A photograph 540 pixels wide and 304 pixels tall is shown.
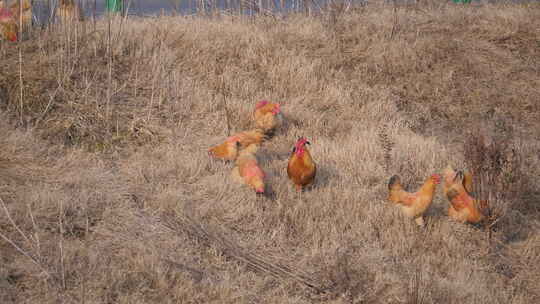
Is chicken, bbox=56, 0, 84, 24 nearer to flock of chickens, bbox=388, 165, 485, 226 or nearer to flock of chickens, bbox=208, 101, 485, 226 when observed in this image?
flock of chickens, bbox=208, 101, 485, 226

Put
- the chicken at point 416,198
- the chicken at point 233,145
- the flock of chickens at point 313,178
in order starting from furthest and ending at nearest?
the chicken at point 233,145 < the flock of chickens at point 313,178 < the chicken at point 416,198

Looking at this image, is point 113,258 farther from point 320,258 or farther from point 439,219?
point 439,219

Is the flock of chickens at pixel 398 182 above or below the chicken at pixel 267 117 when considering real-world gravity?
below

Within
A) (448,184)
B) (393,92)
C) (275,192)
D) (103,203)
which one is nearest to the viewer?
(103,203)

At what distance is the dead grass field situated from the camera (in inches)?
125

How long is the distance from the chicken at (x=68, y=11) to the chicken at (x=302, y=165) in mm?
3284

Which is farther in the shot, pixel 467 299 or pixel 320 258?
pixel 320 258

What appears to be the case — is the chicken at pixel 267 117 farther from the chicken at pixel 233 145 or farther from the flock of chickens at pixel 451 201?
the flock of chickens at pixel 451 201

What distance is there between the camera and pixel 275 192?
14.7ft

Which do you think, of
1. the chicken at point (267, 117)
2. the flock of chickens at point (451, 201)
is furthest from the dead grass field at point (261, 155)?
the chicken at point (267, 117)

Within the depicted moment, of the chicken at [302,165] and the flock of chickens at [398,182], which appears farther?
the chicken at [302,165]

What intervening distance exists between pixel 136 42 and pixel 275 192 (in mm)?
3683

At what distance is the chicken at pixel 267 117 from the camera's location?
561 centimetres

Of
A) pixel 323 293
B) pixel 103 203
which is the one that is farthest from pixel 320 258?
pixel 103 203
